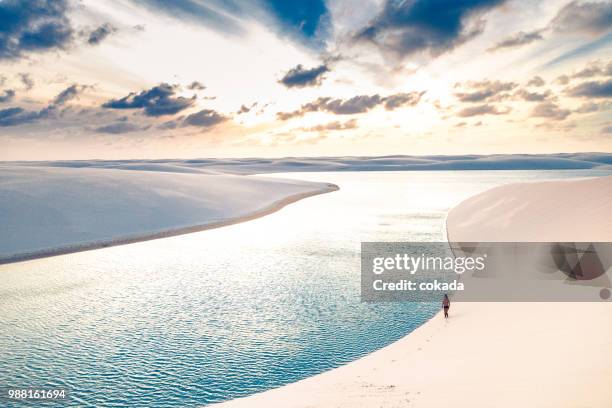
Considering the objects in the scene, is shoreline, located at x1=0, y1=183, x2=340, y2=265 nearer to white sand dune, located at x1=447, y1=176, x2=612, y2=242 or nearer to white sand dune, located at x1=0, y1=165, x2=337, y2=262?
white sand dune, located at x1=0, y1=165, x2=337, y2=262

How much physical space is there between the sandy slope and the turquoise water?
1569 mm

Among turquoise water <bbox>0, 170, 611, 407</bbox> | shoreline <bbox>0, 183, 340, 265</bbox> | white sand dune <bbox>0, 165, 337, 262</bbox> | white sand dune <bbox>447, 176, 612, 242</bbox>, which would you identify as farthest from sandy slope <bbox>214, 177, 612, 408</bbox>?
white sand dune <bbox>0, 165, 337, 262</bbox>

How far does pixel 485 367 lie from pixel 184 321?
13169 millimetres

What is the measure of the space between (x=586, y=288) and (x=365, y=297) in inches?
→ 406

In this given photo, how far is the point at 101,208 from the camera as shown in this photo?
4378 centimetres

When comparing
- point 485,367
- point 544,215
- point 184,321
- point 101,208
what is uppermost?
point 544,215

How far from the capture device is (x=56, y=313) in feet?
65.2

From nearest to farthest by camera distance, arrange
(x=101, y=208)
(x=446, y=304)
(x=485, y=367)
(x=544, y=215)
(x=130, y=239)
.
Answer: (x=485, y=367)
(x=446, y=304)
(x=544, y=215)
(x=130, y=239)
(x=101, y=208)

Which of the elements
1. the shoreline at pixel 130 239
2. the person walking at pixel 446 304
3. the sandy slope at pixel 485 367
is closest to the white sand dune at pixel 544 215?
the sandy slope at pixel 485 367

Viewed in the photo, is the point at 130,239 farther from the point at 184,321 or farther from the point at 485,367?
the point at 485,367

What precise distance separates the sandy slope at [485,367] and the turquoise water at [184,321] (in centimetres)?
157

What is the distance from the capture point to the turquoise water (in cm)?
1355

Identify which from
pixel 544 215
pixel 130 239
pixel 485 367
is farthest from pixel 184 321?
pixel 544 215

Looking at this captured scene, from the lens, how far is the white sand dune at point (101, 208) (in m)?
34.8
